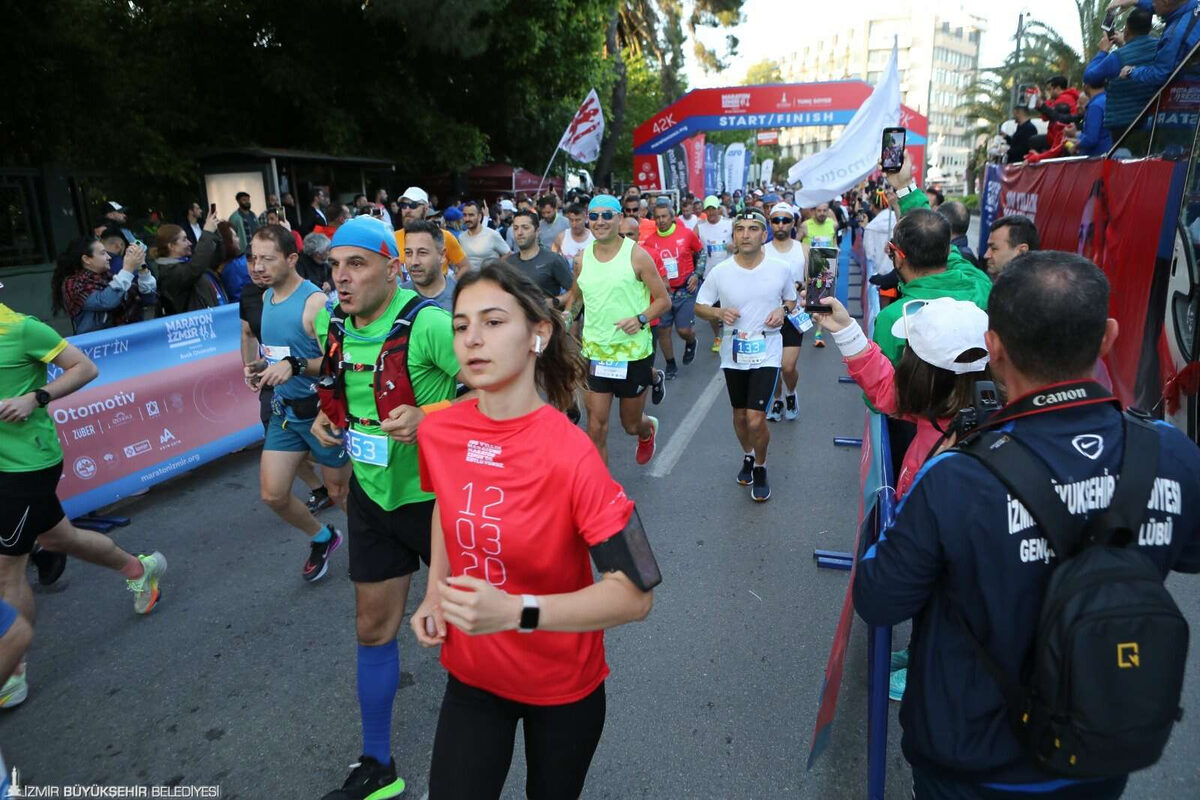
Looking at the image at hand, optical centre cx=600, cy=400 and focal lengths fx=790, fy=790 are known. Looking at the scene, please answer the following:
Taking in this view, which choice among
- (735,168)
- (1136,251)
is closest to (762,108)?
(735,168)

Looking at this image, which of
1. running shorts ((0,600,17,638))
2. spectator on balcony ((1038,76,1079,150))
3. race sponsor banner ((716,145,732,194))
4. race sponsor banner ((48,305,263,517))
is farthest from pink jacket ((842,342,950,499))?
race sponsor banner ((716,145,732,194))

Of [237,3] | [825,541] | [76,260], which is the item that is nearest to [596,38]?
[237,3]

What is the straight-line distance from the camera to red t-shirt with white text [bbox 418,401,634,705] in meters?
1.79

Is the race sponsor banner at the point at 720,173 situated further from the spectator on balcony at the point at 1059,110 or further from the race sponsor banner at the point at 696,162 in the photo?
the spectator on balcony at the point at 1059,110

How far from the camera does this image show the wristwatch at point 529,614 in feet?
5.20

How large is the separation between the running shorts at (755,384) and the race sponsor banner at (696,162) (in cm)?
2294

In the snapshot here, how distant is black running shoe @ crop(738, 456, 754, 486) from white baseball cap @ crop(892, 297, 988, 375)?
331 centimetres

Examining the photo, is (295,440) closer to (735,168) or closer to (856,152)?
(856,152)

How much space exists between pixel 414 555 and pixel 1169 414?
413cm

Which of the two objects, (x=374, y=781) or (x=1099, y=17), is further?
(x=1099, y=17)

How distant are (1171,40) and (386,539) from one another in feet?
20.2

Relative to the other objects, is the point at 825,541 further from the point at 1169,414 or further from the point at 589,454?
the point at 589,454

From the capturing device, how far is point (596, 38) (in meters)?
22.1

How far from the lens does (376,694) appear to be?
2.73 metres
